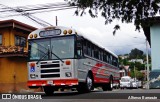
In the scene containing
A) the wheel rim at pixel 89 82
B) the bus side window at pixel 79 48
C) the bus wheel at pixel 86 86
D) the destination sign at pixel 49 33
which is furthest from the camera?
the wheel rim at pixel 89 82

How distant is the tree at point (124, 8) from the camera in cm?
873

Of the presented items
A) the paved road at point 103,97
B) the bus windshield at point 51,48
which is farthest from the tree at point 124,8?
the bus windshield at point 51,48

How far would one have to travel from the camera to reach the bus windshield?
666 inches

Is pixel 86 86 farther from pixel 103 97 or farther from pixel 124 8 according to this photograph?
pixel 124 8

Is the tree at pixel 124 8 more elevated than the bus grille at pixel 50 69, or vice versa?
the tree at pixel 124 8

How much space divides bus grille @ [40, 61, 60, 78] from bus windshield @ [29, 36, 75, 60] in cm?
30

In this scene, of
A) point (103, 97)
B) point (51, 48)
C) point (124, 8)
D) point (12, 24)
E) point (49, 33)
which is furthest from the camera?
point (12, 24)

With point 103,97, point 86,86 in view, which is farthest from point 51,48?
point 103,97

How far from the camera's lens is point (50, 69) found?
1714cm

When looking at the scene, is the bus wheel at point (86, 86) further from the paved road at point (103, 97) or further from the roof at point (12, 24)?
the roof at point (12, 24)

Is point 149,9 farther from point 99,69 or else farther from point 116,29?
point 99,69

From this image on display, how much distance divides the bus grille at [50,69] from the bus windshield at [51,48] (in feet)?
0.99

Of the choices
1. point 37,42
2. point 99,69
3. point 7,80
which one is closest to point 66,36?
point 37,42

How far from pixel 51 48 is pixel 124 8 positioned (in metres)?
8.58
